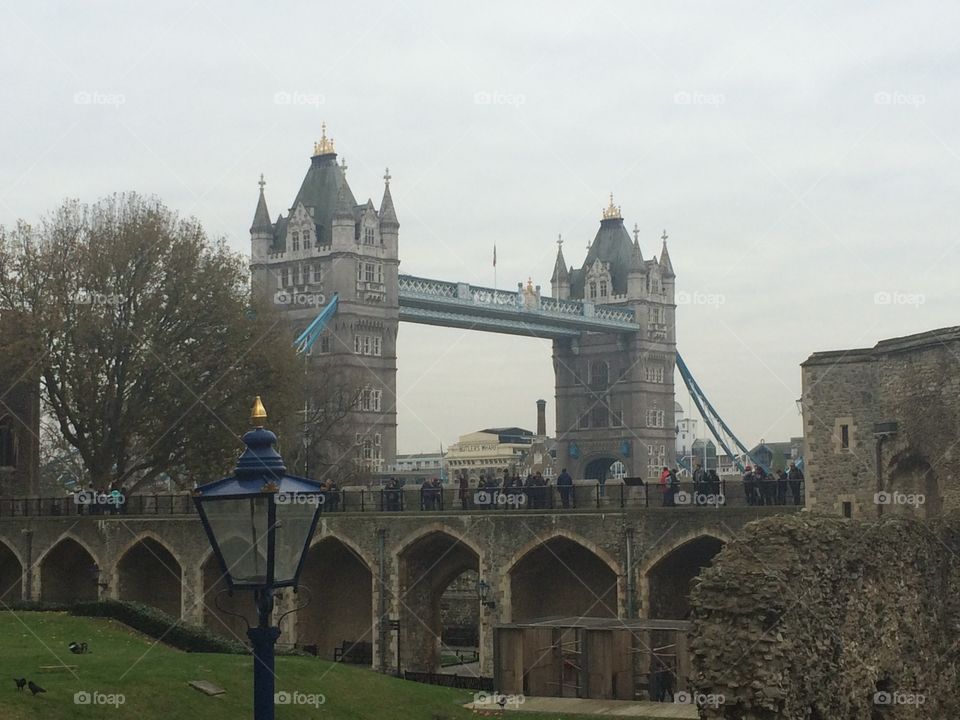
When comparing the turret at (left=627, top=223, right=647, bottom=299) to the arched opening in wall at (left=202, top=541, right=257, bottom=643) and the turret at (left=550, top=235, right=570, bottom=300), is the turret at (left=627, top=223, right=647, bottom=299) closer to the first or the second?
the turret at (left=550, top=235, right=570, bottom=300)

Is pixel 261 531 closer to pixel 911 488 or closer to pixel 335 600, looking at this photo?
pixel 911 488

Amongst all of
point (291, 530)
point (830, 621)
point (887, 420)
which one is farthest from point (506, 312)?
point (291, 530)

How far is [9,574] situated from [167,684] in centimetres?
2825

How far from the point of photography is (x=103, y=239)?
46.0 m

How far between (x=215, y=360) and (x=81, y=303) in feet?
14.6

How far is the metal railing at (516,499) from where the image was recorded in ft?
109

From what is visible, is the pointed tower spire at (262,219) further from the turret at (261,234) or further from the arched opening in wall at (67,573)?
the arched opening in wall at (67,573)

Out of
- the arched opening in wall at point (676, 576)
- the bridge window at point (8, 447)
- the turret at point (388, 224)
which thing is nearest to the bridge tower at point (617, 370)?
the turret at point (388, 224)

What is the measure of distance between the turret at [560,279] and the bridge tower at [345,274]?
43941mm

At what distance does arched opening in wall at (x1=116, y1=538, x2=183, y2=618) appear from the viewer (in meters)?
43.0

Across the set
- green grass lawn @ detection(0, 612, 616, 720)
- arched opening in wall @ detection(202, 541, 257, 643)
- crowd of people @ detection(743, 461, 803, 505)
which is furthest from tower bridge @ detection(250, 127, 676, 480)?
green grass lawn @ detection(0, 612, 616, 720)

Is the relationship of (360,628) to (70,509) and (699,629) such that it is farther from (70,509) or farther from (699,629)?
(699,629)

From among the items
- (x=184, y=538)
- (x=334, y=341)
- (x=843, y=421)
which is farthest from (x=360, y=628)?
(x=334, y=341)

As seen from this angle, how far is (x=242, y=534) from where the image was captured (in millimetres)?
9430
